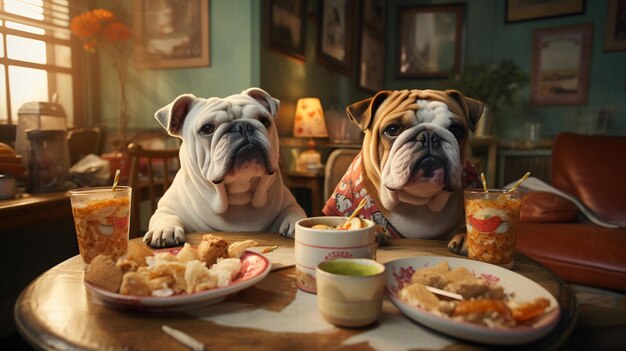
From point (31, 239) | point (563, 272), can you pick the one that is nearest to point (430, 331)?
point (563, 272)

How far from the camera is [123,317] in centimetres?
70

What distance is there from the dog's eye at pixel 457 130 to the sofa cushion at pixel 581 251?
1.17m

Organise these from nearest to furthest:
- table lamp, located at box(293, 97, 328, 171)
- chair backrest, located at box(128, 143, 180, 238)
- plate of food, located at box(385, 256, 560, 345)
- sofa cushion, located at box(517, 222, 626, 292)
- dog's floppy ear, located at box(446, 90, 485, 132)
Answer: plate of food, located at box(385, 256, 560, 345)
dog's floppy ear, located at box(446, 90, 485, 132)
sofa cushion, located at box(517, 222, 626, 292)
chair backrest, located at box(128, 143, 180, 238)
table lamp, located at box(293, 97, 328, 171)

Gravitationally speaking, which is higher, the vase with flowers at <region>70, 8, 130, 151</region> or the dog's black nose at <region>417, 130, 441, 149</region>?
the vase with flowers at <region>70, 8, 130, 151</region>

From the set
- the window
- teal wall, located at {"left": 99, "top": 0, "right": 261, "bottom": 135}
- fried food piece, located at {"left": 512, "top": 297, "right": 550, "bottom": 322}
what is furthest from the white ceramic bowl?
teal wall, located at {"left": 99, "top": 0, "right": 261, "bottom": 135}

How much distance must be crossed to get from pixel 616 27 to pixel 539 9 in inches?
35.5

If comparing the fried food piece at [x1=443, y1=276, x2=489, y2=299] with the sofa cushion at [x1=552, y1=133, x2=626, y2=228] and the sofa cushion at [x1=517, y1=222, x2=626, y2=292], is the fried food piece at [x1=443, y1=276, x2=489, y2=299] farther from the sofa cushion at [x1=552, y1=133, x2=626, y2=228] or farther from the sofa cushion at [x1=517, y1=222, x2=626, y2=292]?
the sofa cushion at [x1=552, y1=133, x2=626, y2=228]

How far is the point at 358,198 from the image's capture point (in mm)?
1438

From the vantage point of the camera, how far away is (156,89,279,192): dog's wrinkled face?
3.95 feet

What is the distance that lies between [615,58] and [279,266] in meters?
5.78

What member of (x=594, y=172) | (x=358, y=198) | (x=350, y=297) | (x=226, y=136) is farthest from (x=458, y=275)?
(x=594, y=172)

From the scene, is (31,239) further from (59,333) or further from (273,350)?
(273,350)

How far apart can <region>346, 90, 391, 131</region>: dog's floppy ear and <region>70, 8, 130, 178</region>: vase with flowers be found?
2.12 meters

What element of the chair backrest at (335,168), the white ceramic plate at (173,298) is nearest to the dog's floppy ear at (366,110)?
the white ceramic plate at (173,298)
